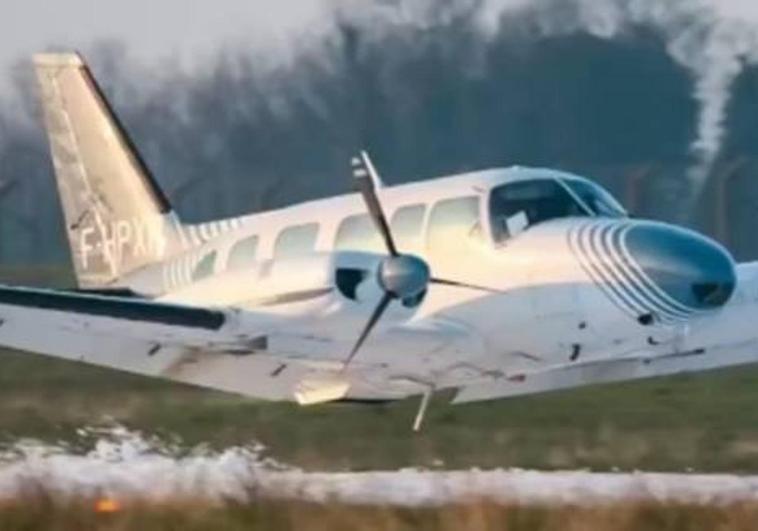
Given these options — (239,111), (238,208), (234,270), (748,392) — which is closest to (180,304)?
(234,270)

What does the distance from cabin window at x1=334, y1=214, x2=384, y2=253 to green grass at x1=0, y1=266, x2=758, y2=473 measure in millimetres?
1657

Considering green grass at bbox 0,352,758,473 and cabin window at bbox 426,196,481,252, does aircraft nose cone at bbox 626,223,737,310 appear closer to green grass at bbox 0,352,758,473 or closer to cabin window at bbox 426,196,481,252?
green grass at bbox 0,352,758,473

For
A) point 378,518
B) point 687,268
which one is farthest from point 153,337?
point 378,518

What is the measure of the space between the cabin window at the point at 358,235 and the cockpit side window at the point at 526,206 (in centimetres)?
98

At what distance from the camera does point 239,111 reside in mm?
91438

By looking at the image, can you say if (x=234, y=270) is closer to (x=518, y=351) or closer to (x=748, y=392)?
(x=518, y=351)

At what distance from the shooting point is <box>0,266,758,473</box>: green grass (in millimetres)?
24797

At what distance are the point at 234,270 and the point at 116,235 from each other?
3021mm

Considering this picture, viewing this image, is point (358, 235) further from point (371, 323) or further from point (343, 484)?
point (343, 484)

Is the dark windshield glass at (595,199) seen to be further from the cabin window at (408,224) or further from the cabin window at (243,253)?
the cabin window at (243,253)

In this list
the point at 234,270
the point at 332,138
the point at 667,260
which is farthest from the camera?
the point at 332,138

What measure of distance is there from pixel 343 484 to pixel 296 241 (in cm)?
722

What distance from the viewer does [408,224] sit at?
2580 centimetres

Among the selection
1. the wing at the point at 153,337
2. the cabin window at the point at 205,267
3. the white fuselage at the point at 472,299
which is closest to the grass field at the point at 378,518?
the wing at the point at 153,337
